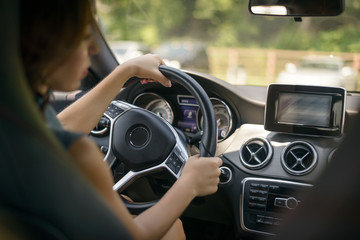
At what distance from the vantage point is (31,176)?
91 cm

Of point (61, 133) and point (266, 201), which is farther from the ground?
point (61, 133)

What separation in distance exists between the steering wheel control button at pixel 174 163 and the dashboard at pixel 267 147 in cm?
36

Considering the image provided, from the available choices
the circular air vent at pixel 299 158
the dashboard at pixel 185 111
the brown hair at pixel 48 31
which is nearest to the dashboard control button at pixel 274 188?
the circular air vent at pixel 299 158

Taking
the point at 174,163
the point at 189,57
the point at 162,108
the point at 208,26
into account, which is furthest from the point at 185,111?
the point at 208,26

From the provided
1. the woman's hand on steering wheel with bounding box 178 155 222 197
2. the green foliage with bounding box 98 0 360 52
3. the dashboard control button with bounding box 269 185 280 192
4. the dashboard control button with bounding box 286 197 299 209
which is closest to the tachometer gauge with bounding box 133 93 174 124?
the dashboard control button with bounding box 269 185 280 192

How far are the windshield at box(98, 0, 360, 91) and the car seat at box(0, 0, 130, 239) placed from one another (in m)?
13.3

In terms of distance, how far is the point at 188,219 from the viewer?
2828 mm

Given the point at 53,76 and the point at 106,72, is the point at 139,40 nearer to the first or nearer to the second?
the point at 106,72

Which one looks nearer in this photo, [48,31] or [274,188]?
[48,31]

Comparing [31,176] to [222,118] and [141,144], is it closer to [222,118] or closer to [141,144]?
[141,144]

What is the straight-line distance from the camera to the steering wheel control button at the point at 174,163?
197 centimetres

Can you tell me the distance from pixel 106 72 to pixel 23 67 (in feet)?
6.49

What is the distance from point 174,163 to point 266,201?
23.5 inches

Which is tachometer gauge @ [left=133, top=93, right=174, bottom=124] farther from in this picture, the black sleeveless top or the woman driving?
the black sleeveless top
